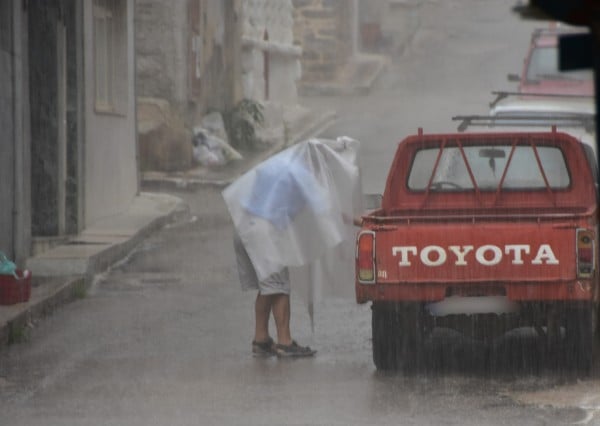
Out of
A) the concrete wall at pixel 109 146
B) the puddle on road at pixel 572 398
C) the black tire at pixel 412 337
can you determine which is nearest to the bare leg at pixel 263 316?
the black tire at pixel 412 337

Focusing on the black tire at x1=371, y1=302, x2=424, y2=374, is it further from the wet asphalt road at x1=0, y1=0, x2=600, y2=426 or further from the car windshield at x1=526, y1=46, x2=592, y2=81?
the car windshield at x1=526, y1=46, x2=592, y2=81

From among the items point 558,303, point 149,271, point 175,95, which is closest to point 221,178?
point 175,95

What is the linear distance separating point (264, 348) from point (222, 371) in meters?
0.72

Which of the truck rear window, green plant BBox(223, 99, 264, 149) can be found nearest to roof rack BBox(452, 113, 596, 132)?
the truck rear window

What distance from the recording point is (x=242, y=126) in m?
27.5

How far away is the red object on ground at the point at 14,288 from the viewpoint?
37.6 ft

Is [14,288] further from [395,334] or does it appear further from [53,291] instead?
[395,334]

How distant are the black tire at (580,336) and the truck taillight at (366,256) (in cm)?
126

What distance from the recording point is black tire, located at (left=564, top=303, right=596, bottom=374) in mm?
8961

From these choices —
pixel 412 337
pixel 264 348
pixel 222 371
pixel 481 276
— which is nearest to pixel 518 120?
pixel 264 348

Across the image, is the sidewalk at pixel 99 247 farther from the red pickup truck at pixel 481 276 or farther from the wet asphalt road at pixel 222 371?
the red pickup truck at pixel 481 276

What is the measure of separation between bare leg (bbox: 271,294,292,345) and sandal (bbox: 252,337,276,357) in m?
0.10

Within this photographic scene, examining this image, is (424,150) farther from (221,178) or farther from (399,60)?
(399,60)

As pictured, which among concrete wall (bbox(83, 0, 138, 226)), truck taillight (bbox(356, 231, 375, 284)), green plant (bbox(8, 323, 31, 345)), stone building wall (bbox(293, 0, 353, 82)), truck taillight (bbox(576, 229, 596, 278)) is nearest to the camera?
truck taillight (bbox(576, 229, 596, 278))
